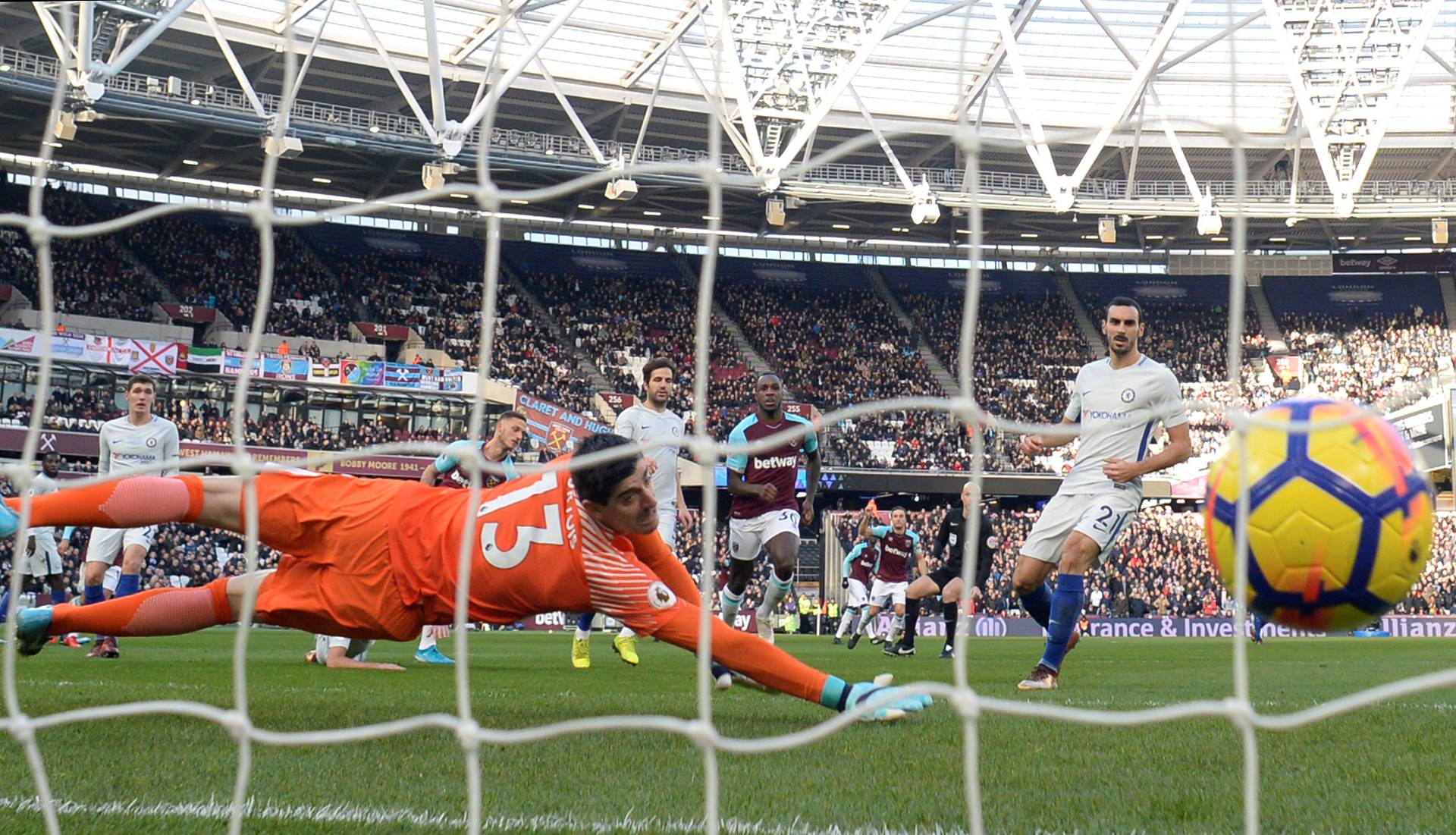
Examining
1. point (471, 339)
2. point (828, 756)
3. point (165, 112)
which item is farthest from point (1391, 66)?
point (828, 756)

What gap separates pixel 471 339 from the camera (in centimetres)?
3553

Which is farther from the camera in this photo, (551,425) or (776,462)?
(551,425)

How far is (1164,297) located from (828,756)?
3901 centimetres

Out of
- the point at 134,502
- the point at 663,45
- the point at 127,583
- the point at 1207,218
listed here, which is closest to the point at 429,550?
the point at 134,502

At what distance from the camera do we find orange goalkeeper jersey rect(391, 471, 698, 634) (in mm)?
4195

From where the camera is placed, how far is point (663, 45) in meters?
30.7

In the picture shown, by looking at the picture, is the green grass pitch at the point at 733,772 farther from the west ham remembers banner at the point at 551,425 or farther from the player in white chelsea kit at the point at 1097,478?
the west ham remembers banner at the point at 551,425

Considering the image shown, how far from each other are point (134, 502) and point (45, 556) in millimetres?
8864

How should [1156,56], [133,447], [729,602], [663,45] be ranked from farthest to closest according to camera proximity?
[663,45] < [1156,56] < [729,602] < [133,447]

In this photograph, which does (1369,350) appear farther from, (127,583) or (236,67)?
(127,583)

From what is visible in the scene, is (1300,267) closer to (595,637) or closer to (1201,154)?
(1201,154)

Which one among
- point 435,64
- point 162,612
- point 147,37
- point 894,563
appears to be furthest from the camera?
point 435,64

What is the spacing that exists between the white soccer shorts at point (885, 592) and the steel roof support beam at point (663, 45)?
50.3 ft

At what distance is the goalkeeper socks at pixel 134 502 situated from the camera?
438cm
